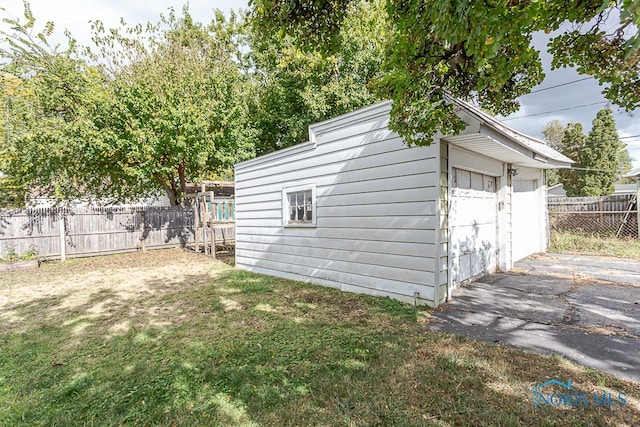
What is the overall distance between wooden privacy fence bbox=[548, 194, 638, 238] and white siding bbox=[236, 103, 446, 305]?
910cm

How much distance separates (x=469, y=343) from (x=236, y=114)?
11008mm

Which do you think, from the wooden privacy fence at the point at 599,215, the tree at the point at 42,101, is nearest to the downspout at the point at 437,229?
the wooden privacy fence at the point at 599,215

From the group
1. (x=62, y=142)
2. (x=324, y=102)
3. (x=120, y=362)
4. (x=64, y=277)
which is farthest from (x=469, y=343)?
(x=62, y=142)

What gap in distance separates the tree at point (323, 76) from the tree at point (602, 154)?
15.8 metres

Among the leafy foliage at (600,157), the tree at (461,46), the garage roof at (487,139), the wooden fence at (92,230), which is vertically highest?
the leafy foliage at (600,157)

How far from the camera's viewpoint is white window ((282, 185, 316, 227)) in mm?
5627

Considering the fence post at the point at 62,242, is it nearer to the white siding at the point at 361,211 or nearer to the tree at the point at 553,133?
the white siding at the point at 361,211

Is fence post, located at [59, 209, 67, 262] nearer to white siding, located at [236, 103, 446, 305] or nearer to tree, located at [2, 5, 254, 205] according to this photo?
tree, located at [2, 5, 254, 205]

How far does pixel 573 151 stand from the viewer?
Answer: 1958 cm

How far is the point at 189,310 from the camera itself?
425 centimetres

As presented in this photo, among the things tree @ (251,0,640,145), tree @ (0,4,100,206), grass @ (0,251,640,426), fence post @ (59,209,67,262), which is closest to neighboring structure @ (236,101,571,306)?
tree @ (251,0,640,145)

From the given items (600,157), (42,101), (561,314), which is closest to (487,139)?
(561,314)

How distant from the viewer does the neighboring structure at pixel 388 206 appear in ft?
13.1

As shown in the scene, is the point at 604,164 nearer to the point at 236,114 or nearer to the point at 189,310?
the point at 236,114
